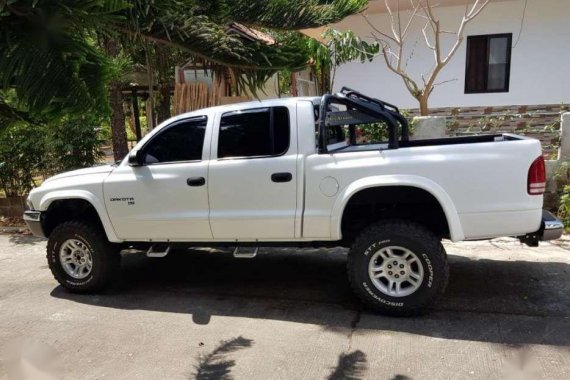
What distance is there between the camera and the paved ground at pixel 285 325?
350 centimetres

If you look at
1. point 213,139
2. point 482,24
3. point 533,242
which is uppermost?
point 482,24

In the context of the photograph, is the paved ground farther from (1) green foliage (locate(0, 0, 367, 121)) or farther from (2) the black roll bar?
(1) green foliage (locate(0, 0, 367, 121))

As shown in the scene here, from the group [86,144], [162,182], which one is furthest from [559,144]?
[86,144]

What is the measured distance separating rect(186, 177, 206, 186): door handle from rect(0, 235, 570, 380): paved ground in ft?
3.76

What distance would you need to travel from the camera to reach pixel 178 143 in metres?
4.95

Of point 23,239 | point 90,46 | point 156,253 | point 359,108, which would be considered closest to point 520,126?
point 359,108

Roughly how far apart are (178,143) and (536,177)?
323cm

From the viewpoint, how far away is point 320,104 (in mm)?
4512

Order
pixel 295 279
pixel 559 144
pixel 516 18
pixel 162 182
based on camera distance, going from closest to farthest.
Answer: pixel 162 182, pixel 295 279, pixel 559 144, pixel 516 18

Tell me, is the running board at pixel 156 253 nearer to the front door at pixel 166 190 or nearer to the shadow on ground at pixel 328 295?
the front door at pixel 166 190

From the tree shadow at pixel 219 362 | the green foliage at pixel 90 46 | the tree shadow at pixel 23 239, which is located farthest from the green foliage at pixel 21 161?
the green foliage at pixel 90 46

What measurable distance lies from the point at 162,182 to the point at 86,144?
4.41 m

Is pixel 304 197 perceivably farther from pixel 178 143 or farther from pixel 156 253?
pixel 156 253

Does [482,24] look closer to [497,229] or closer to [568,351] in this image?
[497,229]
